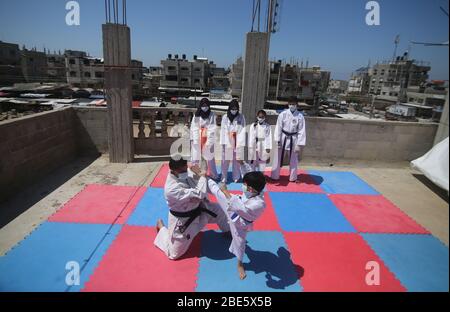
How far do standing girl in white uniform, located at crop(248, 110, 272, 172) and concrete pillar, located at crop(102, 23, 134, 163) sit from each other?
2.97m

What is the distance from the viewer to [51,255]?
3.26m

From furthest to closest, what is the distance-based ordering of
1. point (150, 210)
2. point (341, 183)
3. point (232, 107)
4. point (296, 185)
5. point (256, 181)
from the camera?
point (341, 183)
point (296, 185)
point (232, 107)
point (150, 210)
point (256, 181)

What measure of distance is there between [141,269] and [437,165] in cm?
301

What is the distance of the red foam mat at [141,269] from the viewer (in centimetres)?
288

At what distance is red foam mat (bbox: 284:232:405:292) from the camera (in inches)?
119

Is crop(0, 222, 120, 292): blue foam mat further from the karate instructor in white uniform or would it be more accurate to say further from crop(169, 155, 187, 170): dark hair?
crop(169, 155, 187, 170): dark hair

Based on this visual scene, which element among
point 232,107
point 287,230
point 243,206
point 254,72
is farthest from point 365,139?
point 243,206

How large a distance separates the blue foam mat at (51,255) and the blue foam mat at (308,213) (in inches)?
106

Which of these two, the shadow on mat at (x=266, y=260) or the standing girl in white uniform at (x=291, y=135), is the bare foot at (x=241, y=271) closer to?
the shadow on mat at (x=266, y=260)

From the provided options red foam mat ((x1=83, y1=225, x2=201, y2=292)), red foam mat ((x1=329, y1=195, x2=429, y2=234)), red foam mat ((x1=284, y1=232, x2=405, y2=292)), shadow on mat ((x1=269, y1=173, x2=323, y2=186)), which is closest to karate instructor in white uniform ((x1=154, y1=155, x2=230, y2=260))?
red foam mat ((x1=83, y1=225, x2=201, y2=292))

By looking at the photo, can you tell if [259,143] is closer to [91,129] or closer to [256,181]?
[256,181]

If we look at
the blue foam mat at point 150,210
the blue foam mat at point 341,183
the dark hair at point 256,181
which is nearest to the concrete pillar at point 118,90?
the blue foam mat at point 150,210

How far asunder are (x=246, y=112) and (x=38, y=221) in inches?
180
